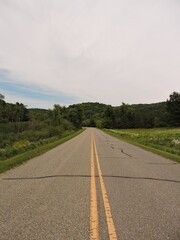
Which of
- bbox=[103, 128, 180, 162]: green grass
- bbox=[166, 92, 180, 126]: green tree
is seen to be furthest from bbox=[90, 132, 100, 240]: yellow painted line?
bbox=[166, 92, 180, 126]: green tree

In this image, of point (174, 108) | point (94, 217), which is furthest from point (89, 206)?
point (174, 108)

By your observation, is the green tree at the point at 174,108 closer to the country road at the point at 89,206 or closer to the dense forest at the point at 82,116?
the dense forest at the point at 82,116

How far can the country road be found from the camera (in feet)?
8.79

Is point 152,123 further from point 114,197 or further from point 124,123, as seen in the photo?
point 114,197

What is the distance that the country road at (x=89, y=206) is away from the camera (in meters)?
2.68

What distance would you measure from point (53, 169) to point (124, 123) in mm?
86803

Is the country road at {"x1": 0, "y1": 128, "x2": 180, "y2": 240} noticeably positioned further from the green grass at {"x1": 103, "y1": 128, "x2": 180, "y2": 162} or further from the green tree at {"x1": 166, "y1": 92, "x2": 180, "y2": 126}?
A: the green tree at {"x1": 166, "y1": 92, "x2": 180, "y2": 126}

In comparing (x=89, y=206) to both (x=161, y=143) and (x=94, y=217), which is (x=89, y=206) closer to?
A: (x=94, y=217)

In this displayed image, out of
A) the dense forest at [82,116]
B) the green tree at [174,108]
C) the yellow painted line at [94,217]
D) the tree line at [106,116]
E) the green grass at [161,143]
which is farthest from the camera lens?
the green tree at [174,108]

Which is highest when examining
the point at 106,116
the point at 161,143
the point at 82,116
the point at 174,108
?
the point at 174,108

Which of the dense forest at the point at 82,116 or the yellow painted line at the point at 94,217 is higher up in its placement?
the dense forest at the point at 82,116

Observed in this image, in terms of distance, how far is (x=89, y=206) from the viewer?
3.60 m

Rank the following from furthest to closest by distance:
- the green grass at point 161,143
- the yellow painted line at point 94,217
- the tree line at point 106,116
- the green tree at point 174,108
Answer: the green tree at point 174,108, the tree line at point 106,116, the green grass at point 161,143, the yellow painted line at point 94,217

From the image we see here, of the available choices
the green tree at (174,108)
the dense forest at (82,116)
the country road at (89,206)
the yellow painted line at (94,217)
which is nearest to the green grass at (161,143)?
the country road at (89,206)
